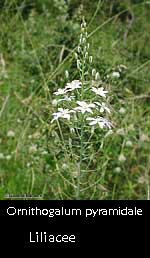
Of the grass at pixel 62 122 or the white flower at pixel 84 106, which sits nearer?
the white flower at pixel 84 106

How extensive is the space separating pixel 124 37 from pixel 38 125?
1622 mm

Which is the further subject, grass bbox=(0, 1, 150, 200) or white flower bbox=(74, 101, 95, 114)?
grass bbox=(0, 1, 150, 200)

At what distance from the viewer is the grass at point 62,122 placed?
2539 mm

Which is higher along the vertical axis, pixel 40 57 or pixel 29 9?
pixel 29 9

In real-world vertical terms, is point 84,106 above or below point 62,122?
above

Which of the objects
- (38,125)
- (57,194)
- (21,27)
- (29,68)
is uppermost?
(21,27)

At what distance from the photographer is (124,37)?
4.21 metres

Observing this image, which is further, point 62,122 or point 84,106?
point 62,122

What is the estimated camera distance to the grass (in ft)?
8.33

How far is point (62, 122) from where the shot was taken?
8.02 ft

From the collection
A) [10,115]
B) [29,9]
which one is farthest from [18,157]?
[29,9]
